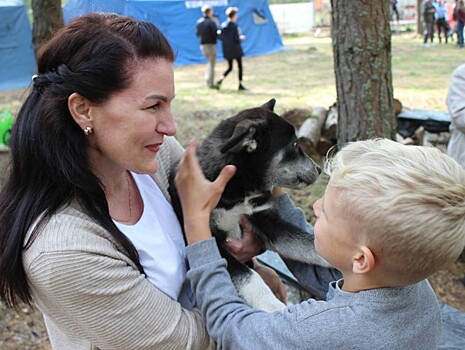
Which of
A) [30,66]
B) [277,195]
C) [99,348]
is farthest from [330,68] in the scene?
[99,348]

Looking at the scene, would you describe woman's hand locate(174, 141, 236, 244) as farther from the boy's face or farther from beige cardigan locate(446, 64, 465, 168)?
beige cardigan locate(446, 64, 465, 168)

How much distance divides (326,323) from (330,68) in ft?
60.6

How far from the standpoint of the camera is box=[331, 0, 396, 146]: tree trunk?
4.79 meters

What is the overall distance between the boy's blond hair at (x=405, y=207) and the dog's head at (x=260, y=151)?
1.25 metres

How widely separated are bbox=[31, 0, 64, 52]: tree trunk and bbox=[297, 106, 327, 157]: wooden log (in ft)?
11.6

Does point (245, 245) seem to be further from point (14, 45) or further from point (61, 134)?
point (14, 45)

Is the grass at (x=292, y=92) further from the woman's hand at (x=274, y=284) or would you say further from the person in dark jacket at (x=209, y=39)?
the woman's hand at (x=274, y=284)

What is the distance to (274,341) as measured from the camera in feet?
5.18

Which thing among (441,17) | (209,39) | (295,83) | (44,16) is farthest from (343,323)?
(441,17)

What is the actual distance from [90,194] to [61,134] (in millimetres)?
223

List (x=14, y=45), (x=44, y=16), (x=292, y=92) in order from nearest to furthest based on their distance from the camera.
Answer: (x=44, y=16) → (x=292, y=92) → (x=14, y=45)

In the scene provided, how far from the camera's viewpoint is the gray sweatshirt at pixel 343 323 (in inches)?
58.4

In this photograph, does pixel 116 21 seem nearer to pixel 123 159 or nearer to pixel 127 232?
pixel 123 159

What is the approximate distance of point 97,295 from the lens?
1677mm
